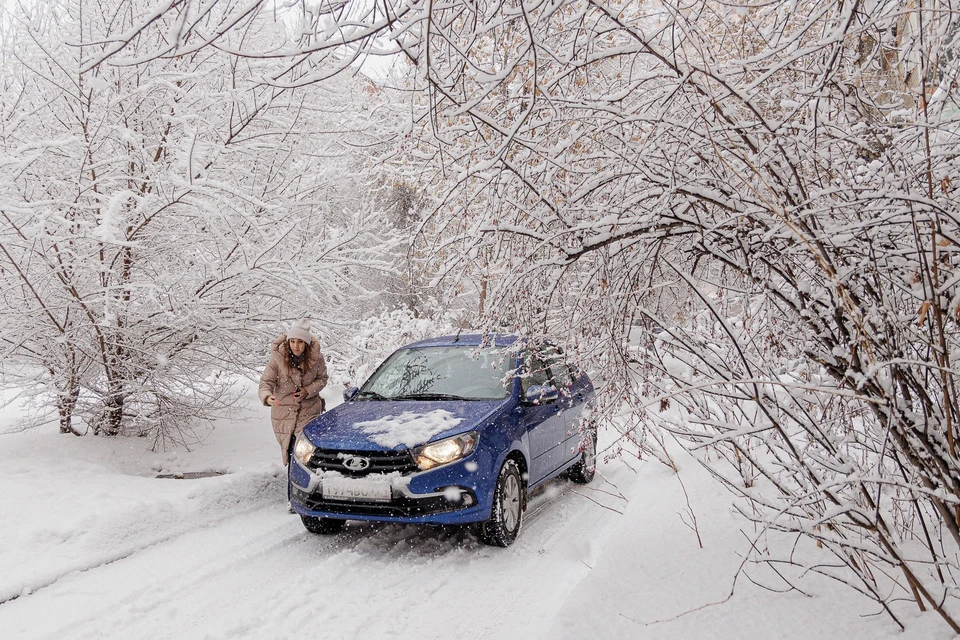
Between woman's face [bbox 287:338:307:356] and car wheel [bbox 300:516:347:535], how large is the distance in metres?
1.76

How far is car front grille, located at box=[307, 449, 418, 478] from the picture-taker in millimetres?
5133

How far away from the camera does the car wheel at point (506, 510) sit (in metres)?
5.27

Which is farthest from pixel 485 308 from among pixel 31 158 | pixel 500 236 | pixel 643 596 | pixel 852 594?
pixel 31 158

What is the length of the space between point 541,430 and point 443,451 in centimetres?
146

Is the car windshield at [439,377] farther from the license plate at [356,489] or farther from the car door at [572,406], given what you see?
the license plate at [356,489]

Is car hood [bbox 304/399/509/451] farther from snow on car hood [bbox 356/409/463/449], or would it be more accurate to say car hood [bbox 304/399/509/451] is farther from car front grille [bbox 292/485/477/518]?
car front grille [bbox 292/485/477/518]

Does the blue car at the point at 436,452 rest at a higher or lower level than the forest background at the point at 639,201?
lower

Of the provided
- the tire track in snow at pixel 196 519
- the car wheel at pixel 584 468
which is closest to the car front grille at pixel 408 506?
the tire track in snow at pixel 196 519

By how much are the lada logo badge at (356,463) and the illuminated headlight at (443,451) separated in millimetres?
407

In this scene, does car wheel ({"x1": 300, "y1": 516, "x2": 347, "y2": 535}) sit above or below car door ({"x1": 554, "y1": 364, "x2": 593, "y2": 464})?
below

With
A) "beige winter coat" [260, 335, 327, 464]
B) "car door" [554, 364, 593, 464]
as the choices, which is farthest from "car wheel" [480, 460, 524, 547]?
"beige winter coat" [260, 335, 327, 464]

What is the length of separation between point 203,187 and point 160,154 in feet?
4.93

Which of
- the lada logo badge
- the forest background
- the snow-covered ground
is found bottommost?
Answer: the snow-covered ground

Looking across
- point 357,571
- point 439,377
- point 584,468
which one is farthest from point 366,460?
point 584,468
